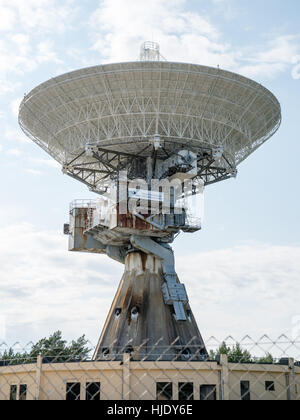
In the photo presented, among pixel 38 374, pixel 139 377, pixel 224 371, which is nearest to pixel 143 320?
pixel 139 377

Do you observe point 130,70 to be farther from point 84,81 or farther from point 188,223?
point 188,223

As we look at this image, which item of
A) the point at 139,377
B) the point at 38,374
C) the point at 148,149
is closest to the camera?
the point at 38,374

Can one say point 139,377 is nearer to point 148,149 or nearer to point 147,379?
point 147,379

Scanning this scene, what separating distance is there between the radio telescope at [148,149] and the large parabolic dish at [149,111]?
0.06 meters

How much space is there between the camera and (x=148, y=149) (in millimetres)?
35375

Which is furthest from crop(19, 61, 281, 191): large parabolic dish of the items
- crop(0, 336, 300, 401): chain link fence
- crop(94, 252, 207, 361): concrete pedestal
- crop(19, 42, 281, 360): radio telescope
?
crop(0, 336, 300, 401): chain link fence

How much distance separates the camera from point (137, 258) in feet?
125

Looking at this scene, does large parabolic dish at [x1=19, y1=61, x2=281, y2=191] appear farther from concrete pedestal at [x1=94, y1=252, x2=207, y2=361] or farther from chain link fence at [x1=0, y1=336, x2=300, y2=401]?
chain link fence at [x1=0, y1=336, x2=300, y2=401]

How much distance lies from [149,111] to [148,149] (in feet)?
10.6

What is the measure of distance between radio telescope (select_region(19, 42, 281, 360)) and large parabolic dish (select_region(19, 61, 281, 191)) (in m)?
0.06

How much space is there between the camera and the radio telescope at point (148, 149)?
1275 inches

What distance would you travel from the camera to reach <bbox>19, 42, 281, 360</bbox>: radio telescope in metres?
32.4

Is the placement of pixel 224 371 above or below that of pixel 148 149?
below
